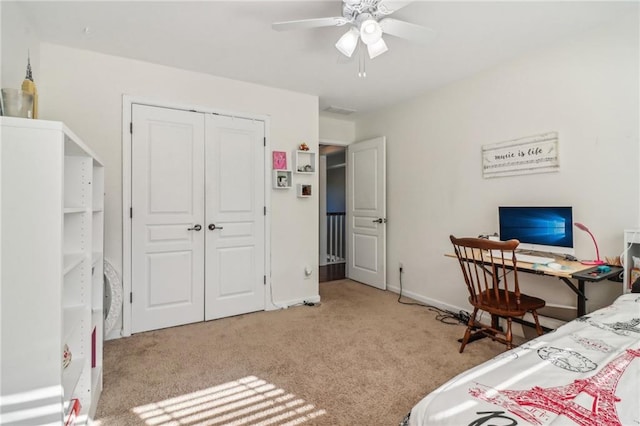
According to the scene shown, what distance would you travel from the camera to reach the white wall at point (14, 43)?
1849 millimetres

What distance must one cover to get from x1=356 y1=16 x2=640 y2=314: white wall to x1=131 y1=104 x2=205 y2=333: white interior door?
241 centimetres

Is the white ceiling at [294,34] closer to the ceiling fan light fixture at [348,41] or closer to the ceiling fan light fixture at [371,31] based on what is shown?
the ceiling fan light fixture at [348,41]

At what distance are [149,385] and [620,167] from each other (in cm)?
349

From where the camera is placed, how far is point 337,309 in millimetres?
3445

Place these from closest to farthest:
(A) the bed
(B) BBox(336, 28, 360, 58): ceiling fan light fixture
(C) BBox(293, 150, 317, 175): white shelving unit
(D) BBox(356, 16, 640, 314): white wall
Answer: (A) the bed < (B) BBox(336, 28, 360, 58): ceiling fan light fixture < (D) BBox(356, 16, 640, 314): white wall < (C) BBox(293, 150, 317, 175): white shelving unit

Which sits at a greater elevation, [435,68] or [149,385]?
[435,68]

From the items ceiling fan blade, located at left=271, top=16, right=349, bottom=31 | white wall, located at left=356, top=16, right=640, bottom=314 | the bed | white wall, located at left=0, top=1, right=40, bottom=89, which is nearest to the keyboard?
white wall, located at left=356, top=16, right=640, bottom=314

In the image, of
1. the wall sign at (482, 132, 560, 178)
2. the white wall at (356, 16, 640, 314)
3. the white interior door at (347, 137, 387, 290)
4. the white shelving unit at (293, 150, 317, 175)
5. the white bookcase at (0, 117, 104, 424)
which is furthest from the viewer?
the white interior door at (347, 137, 387, 290)

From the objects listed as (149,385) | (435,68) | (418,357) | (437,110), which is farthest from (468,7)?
(149,385)

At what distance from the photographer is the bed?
74 cm

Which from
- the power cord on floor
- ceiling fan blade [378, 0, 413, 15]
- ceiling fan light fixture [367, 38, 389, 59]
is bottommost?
the power cord on floor

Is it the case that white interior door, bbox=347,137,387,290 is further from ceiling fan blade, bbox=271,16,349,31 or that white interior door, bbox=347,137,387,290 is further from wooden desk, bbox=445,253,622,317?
ceiling fan blade, bbox=271,16,349,31

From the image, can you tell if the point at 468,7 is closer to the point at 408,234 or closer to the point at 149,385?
the point at 408,234

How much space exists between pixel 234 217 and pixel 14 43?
2.00 metres
